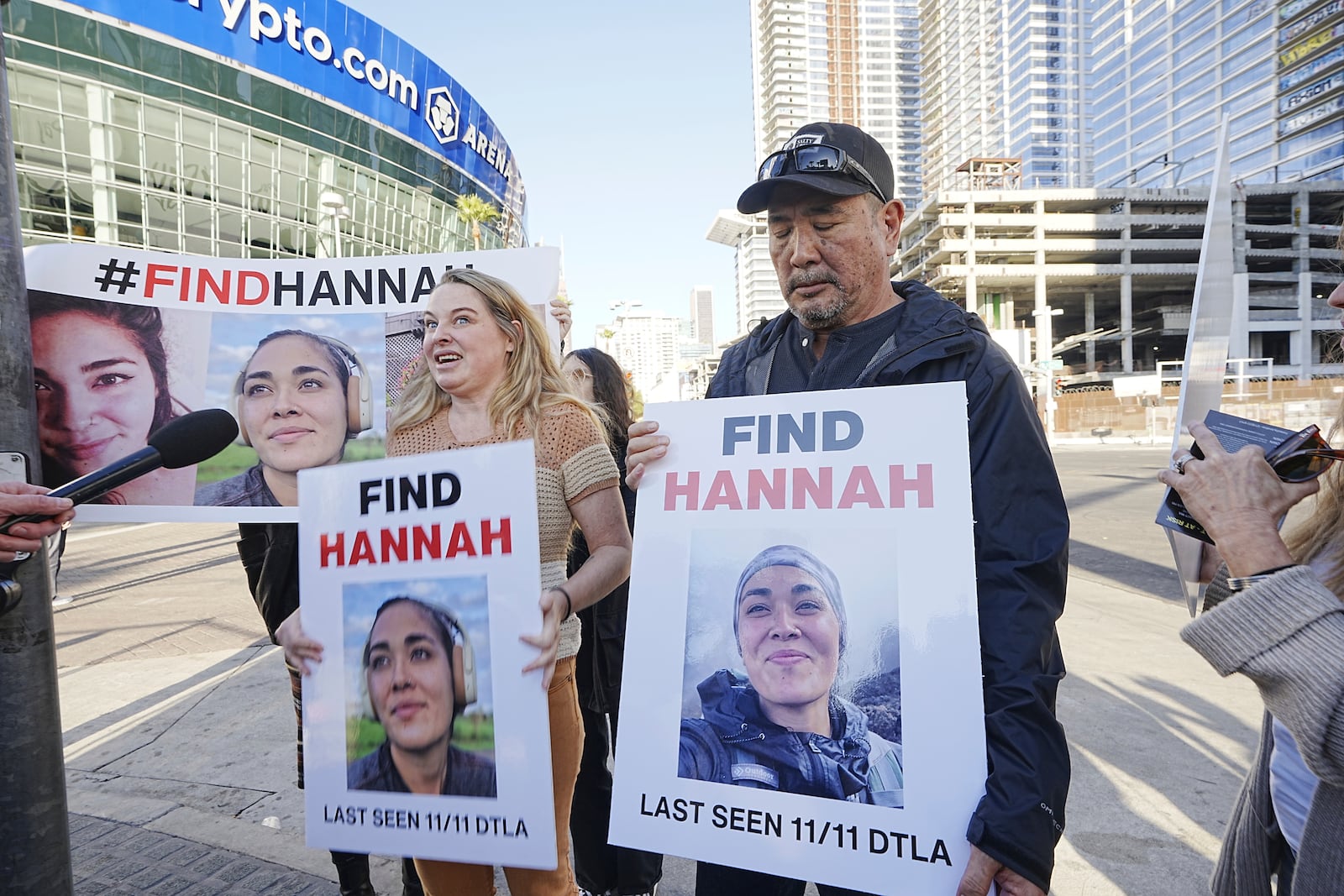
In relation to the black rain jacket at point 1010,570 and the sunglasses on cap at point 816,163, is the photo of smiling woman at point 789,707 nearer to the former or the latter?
the black rain jacket at point 1010,570

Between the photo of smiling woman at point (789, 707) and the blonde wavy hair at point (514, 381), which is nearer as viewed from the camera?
the photo of smiling woman at point (789, 707)

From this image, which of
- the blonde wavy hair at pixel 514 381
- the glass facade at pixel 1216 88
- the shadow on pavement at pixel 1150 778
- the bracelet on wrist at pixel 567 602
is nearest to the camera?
the bracelet on wrist at pixel 567 602

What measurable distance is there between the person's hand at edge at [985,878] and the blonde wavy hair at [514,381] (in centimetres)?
136

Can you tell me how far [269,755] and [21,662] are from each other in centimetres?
256

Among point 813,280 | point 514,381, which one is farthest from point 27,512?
point 813,280

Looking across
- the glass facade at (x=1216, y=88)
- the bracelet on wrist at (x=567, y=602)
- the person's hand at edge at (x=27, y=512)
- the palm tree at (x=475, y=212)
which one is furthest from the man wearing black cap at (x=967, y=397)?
the glass facade at (x=1216, y=88)

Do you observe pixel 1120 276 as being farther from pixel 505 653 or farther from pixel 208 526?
pixel 505 653

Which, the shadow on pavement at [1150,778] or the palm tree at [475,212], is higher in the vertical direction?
the palm tree at [475,212]

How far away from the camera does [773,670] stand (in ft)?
5.05

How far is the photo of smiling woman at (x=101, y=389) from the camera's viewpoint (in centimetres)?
248

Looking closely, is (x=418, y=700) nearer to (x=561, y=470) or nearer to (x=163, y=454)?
(x=561, y=470)

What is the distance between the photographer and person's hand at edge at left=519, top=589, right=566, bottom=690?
169 centimetres

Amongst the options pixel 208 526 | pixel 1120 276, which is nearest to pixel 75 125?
pixel 208 526

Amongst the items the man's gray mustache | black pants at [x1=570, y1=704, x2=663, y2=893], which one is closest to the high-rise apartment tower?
black pants at [x1=570, y1=704, x2=663, y2=893]
